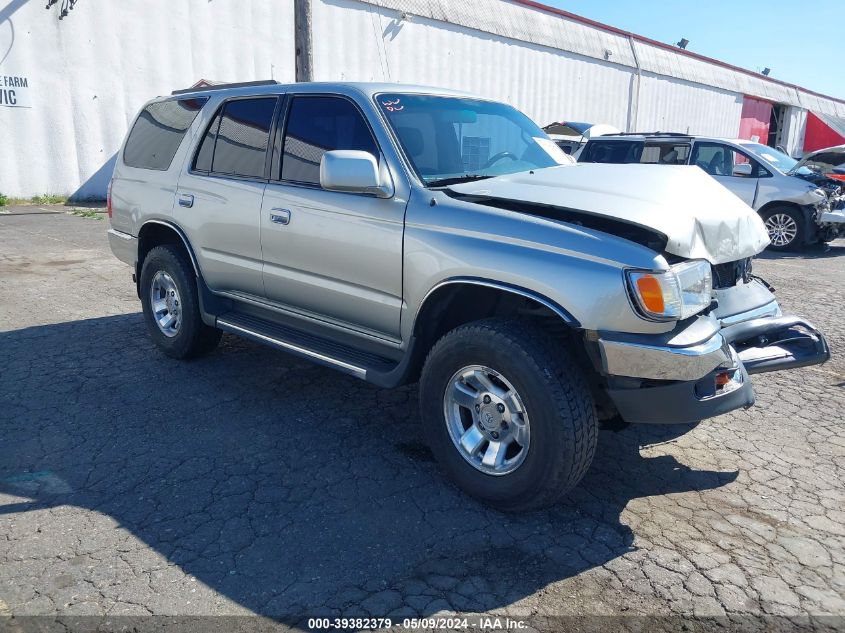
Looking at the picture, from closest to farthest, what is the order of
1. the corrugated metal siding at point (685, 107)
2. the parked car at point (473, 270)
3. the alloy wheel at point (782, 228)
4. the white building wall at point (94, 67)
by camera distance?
the parked car at point (473, 270) < the alloy wheel at point (782, 228) < the white building wall at point (94, 67) < the corrugated metal siding at point (685, 107)

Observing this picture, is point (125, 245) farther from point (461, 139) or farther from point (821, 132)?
point (821, 132)

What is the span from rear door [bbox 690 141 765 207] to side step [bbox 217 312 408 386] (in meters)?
8.93

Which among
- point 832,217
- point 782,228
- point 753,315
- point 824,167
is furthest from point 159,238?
point 824,167

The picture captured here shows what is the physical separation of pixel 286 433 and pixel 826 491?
9.74 feet

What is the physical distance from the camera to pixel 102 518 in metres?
3.26

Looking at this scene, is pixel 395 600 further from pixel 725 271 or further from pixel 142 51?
pixel 142 51

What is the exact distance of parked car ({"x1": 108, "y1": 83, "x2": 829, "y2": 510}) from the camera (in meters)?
3.02

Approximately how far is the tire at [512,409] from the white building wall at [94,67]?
14.4 meters

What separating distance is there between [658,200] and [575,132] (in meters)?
13.5

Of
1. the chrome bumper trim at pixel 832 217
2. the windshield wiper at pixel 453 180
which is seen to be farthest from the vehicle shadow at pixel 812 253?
the windshield wiper at pixel 453 180

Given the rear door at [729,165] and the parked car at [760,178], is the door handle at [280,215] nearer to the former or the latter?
the parked car at [760,178]

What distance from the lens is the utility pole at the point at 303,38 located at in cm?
1181

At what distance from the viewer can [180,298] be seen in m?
5.15

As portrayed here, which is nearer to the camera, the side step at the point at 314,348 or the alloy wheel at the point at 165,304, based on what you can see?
the side step at the point at 314,348
